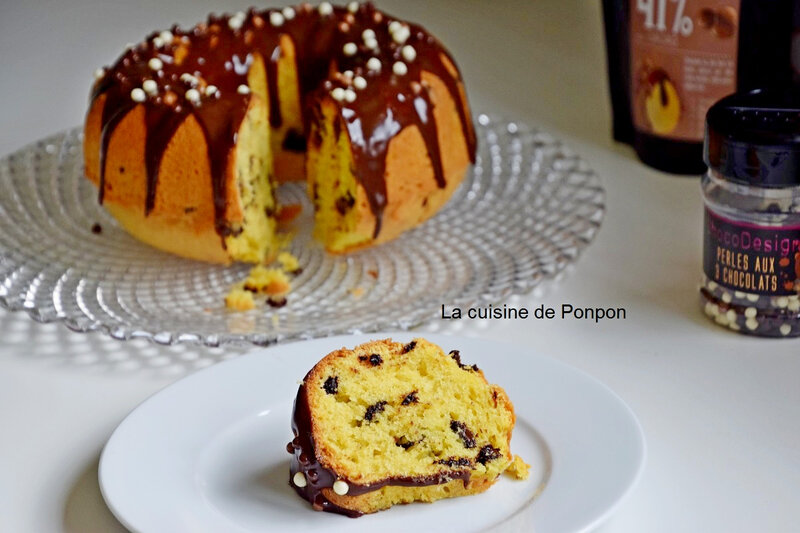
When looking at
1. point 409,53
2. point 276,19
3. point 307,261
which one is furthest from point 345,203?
point 276,19

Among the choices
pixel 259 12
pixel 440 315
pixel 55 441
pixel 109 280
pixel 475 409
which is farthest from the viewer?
pixel 259 12

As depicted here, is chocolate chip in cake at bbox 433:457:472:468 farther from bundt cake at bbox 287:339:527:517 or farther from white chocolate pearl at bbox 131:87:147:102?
white chocolate pearl at bbox 131:87:147:102

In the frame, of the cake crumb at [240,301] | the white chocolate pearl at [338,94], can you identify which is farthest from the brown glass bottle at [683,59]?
the cake crumb at [240,301]

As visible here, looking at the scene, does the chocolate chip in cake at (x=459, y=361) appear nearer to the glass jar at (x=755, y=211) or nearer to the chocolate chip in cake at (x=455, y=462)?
the chocolate chip in cake at (x=455, y=462)

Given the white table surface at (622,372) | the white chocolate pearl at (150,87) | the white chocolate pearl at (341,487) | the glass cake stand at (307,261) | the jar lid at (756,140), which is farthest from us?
the white chocolate pearl at (150,87)

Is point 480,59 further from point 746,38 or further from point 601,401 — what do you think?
point 601,401

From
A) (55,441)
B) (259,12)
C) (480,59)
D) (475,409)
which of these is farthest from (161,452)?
(480,59)

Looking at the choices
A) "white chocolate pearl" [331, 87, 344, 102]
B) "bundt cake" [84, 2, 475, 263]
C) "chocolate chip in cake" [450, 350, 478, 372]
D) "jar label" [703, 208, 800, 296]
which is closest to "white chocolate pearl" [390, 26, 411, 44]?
"bundt cake" [84, 2, 475, 263]
